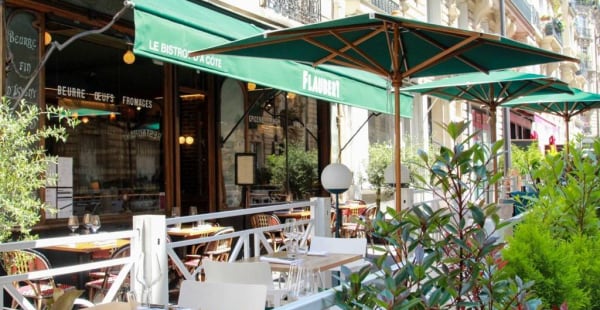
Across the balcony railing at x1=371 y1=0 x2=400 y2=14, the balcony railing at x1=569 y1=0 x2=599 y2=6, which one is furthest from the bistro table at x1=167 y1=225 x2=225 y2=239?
the balcony railing at x1=569 y1=0 x2=599 y2=6

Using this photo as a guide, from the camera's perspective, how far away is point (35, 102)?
22.3 ft

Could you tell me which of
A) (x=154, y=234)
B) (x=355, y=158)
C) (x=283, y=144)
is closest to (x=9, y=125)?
(x=154, y=234)

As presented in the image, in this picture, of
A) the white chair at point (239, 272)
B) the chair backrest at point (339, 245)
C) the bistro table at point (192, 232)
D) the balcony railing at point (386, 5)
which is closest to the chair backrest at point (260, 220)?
the bistro table at point (192, 232)

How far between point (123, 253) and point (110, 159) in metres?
2.74

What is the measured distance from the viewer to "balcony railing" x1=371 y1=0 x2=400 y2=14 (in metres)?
14.9

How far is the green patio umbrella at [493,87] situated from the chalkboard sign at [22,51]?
5010 mm

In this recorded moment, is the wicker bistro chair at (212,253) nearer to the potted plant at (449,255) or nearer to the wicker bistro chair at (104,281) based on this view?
the wicker bistro chair at (104,281)

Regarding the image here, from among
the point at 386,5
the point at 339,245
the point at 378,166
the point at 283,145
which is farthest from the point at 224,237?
the point at 386,5

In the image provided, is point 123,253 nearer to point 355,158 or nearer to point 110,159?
point 110,159

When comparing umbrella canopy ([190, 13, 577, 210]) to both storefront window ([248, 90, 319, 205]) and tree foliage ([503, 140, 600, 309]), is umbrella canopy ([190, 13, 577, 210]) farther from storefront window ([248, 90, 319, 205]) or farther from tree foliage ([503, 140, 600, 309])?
storefront window ([248, 90, 319, 205])

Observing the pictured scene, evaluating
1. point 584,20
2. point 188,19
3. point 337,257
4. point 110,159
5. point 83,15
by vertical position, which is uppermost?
point 584,20

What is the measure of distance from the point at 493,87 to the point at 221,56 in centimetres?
501

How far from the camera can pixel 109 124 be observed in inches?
324

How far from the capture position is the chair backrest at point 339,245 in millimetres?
5863
